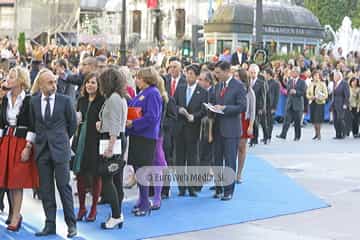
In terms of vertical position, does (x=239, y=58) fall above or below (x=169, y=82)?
below

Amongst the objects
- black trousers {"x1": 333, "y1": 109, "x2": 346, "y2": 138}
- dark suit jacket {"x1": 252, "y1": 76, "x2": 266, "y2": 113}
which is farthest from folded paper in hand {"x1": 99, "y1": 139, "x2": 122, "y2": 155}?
black trousers {"x1": 333, "y1": 109, "x2": 346, "y2": 138}

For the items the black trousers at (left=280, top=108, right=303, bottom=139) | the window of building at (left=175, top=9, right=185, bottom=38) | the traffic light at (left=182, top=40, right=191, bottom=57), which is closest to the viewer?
the black trousers at (left=280, top=108, right=303, bottom=139)

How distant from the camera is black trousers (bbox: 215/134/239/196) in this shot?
496 inches

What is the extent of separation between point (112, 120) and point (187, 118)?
9.29ft

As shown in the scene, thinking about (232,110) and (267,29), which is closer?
(232,110)

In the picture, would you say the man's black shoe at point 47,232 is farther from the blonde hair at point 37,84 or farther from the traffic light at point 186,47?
the traffic light at point 186,47

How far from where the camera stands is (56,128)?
9.73 m

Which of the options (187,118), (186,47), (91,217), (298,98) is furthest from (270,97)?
(186,47)

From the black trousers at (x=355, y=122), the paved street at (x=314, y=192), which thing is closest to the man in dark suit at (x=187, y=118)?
the paved street at (x=314, y=192)

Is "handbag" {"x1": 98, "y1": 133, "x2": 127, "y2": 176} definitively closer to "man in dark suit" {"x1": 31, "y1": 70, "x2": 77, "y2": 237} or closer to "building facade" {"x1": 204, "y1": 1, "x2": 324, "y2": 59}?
"man in dark suit" {"x1": 31, "y1": 70, "x2": 77, "y2": 237}

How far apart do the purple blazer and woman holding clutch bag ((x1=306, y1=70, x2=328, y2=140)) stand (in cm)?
1308

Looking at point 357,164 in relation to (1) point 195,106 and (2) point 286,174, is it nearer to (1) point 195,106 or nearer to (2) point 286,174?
(2) point 286,174

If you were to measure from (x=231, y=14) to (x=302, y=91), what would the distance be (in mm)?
20584

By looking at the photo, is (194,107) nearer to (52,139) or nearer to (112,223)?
(112,223)
